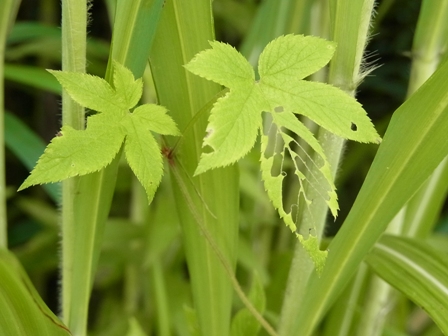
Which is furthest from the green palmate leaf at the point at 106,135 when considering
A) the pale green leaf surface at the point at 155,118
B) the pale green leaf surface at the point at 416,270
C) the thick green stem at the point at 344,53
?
the pale green leaf surface at the point at 416,270

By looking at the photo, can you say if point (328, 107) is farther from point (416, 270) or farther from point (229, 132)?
point (416, 270)

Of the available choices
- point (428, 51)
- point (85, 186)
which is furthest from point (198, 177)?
point (428, 51)

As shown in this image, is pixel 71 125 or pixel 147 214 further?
pixel 147 214

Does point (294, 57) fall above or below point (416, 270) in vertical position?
above

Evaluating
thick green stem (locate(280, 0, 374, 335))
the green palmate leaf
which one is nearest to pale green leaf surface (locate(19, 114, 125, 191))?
the green palmate leaf

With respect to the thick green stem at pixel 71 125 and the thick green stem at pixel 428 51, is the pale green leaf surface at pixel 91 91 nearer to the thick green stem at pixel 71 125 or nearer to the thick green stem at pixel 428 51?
the thick green stem at pixel 71 125

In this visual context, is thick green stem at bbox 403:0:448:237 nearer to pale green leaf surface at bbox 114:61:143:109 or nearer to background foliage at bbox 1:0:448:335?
background foliage at bbox 1:0:448:335

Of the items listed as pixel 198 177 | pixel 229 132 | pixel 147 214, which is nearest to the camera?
pixel 229 132

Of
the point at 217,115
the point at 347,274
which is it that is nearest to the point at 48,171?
the point at 217,115

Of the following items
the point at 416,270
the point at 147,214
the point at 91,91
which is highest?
the point at 91,91
